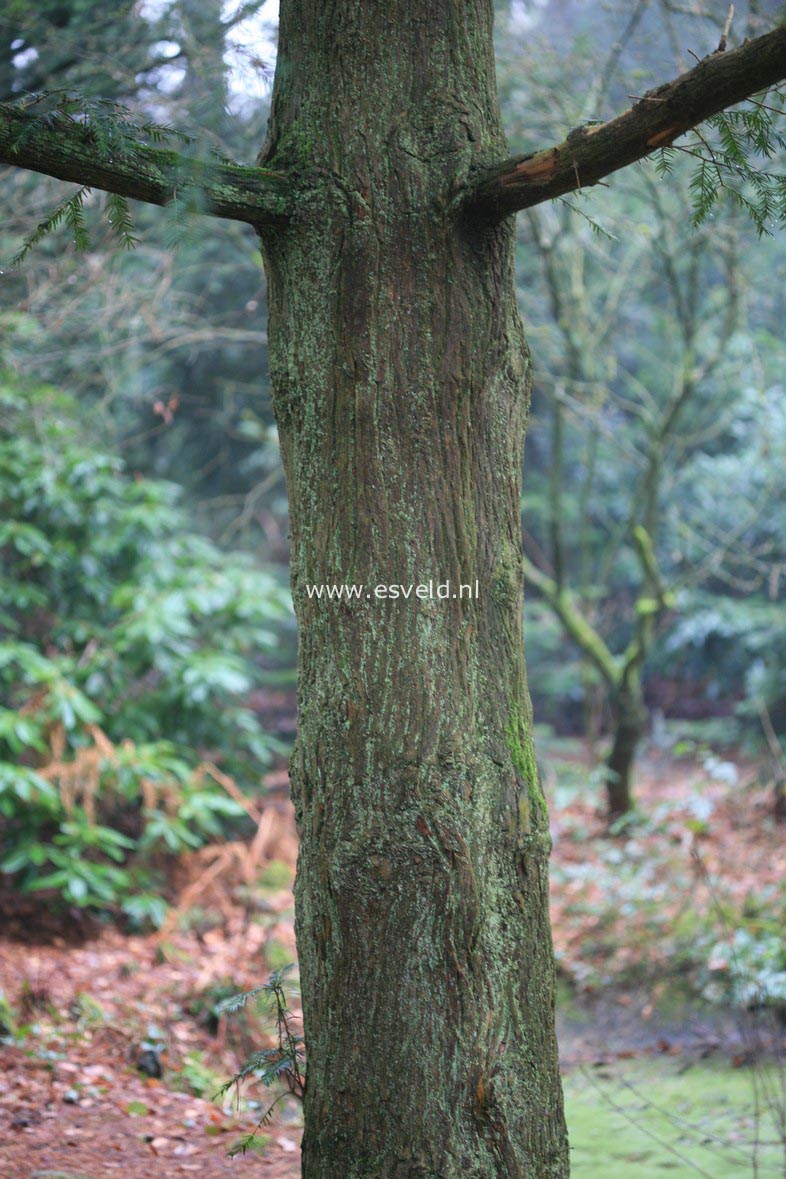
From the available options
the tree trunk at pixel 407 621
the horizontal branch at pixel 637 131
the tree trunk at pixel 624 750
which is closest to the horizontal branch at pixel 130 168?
the tree trunk at pixel 407 621

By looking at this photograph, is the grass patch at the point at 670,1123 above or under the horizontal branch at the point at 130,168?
under

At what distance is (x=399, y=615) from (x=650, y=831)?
5.13 meters

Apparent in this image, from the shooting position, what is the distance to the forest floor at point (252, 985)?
10.4 ft

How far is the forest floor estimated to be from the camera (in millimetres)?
3160

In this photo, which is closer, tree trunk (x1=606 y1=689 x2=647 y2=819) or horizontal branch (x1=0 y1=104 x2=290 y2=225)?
horizontal branch (x1=0 y1=104 x2=290 y2=225)

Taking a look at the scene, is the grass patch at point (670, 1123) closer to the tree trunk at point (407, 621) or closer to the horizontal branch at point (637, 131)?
the tree trunk at point (407, 621)

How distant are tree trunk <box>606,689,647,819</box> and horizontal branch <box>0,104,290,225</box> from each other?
224 inches

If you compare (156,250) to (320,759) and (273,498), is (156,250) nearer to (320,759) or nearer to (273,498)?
(273,498)

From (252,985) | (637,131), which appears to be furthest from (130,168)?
(252,985)

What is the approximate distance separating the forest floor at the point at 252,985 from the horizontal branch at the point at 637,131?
2.18 metres

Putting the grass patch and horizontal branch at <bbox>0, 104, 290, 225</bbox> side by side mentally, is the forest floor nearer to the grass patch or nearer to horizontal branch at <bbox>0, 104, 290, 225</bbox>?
the grass patch

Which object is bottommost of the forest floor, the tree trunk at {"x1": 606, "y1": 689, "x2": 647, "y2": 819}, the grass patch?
the grass patch

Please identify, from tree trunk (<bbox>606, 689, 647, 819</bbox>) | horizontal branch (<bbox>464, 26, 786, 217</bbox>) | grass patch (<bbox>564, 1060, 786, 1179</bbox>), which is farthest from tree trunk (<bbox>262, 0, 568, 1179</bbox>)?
tree trunk (<bbox>606, 689, 647, 819</bbox>)

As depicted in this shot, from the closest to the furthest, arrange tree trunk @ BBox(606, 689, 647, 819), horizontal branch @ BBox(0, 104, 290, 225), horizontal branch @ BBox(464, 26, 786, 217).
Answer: horizontal branch @ BBox(464, 26, 786, 217) → horizontal branch @ BBox(0, 104, 290, 225) → tree trunk @ BBox(606, 689, 647, 819)
